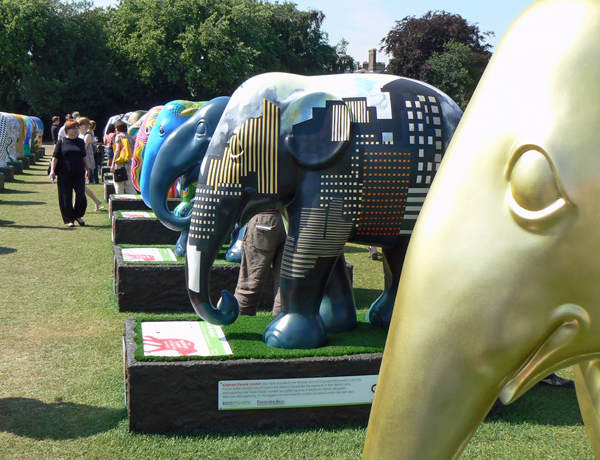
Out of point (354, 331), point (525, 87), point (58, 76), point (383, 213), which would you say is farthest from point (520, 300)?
point (58, 76)

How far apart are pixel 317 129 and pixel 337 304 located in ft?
3.88

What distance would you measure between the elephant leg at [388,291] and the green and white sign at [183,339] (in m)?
0.96

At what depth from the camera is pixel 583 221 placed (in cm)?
82

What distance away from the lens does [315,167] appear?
302cm

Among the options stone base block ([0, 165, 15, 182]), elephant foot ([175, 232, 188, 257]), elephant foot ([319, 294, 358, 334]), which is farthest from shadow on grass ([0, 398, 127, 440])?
stone base block ([0, 165, 15, 182])

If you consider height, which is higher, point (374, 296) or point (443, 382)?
point (443, 382)

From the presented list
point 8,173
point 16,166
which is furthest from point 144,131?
point 16,166

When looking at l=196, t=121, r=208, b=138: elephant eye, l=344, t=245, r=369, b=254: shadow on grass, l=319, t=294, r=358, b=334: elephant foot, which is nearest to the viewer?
l=319, t=294, r=358, b=334: elephant foot

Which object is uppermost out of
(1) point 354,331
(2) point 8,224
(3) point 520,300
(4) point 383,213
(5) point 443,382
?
(3) point 520,300

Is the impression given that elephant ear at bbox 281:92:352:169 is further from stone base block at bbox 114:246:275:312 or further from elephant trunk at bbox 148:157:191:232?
stone base block at bbox 114:246:275:312

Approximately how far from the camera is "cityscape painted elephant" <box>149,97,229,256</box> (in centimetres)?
429

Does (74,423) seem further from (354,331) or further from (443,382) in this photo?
(443,382)

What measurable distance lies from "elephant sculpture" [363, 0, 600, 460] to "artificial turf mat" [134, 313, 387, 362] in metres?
2.39

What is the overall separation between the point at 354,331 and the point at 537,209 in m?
3.01
